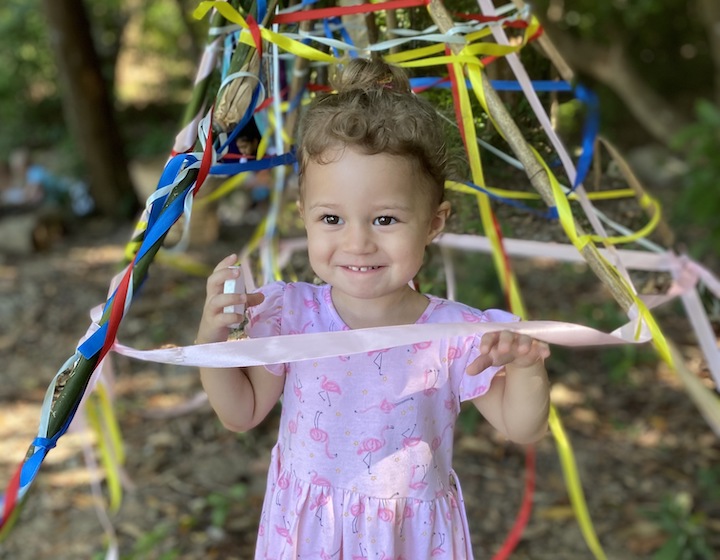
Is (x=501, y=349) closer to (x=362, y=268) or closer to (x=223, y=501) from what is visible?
(x=362, y=268)

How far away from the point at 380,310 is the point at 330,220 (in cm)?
21

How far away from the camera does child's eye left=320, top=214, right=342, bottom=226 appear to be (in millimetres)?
1309

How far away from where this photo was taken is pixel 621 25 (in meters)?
7.71

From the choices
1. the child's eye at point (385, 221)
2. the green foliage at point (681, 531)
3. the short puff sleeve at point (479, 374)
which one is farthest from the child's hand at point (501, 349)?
the green foliage at point (681, 531)

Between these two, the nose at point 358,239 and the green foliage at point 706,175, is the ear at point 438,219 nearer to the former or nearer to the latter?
the nose at point 358,239

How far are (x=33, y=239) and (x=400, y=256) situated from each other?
187 inches

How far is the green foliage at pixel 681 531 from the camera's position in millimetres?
2572

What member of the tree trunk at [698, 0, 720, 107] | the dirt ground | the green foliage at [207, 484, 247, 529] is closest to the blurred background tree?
A: the tree trunk at [698, 0, 720, 107]

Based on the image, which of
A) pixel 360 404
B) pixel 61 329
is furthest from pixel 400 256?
pixel 61 329

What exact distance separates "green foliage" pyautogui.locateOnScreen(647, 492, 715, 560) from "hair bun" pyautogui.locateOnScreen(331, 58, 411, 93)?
1.84 metres

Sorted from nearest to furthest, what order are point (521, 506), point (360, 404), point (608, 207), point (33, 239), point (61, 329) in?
1. point (360, 404)
2. point (608, 207)
3. point (521, 506)
4. point (61, 329)
5. point (33, 239)

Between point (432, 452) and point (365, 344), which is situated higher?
point (365, 344)

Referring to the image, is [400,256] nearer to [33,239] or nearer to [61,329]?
[61,329]

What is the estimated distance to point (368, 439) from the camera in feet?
4.66
